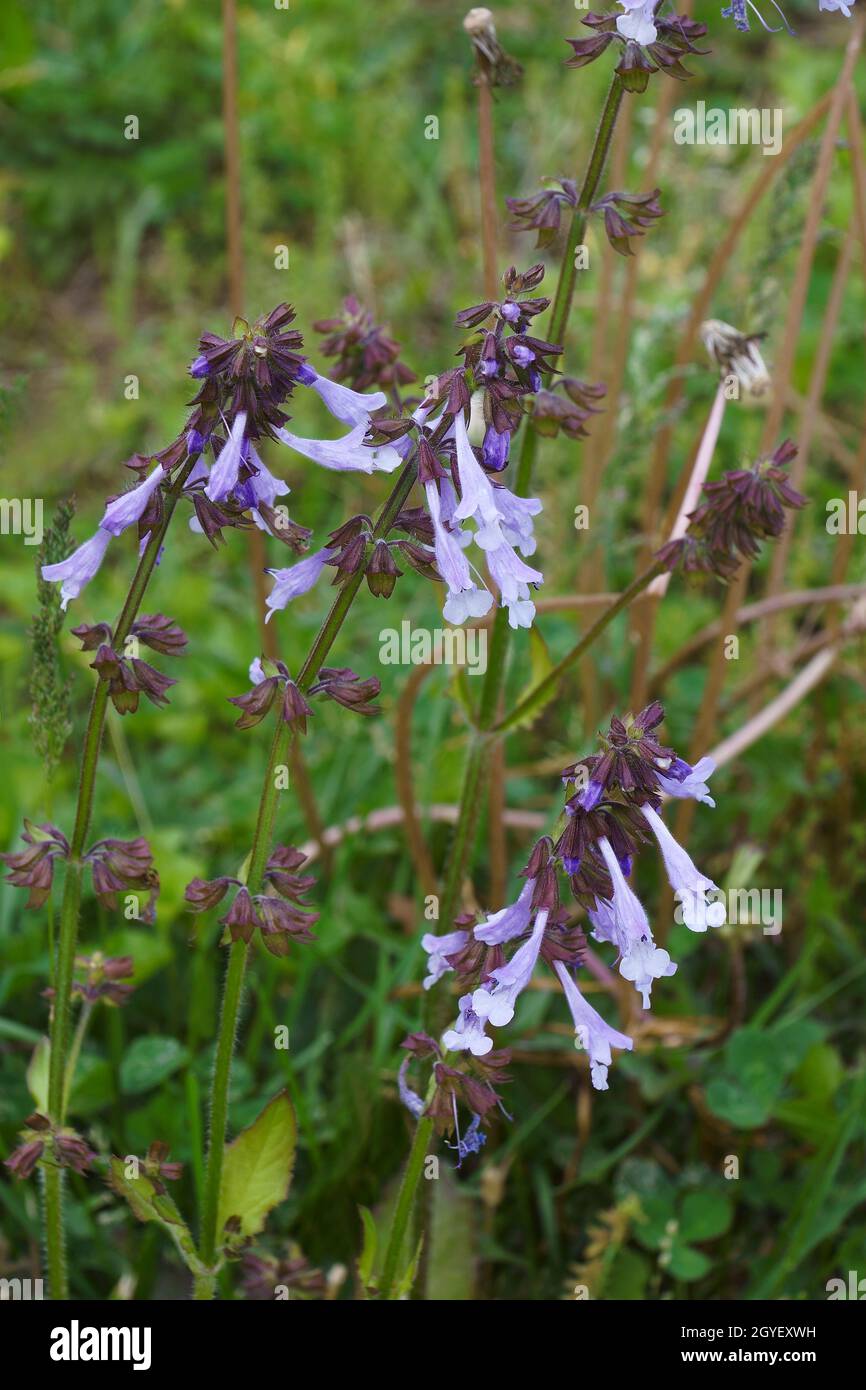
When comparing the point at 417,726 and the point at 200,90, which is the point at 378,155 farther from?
the point at 417,726

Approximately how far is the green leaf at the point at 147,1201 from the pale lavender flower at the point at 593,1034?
0.61 m

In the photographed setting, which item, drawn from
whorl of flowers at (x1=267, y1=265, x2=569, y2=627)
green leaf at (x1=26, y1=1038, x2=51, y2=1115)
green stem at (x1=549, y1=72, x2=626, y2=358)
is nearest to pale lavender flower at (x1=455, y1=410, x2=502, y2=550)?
whorl of flowers at (x1=267, y1=265, x2=569, y2=627)

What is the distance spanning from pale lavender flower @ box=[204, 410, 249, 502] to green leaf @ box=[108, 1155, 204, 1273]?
2.78ft

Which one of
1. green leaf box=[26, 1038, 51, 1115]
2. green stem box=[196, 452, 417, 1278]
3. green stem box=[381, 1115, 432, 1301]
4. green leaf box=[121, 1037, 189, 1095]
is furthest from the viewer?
green leaf box=[121, 1037, 189, 1095]

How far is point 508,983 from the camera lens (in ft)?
5.01

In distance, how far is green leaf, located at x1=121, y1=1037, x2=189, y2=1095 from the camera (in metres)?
2.54

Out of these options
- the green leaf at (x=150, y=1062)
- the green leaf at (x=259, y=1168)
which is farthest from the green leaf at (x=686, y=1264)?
the green leaf at (x=150, y=1062)

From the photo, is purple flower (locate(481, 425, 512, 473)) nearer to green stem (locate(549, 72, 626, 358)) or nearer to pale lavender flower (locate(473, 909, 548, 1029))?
green stem (locate(549, 72, 626, 358))

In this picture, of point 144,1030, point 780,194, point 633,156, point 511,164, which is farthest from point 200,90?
point 144,1030

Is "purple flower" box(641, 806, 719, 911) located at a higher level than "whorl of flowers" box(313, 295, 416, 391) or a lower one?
lower

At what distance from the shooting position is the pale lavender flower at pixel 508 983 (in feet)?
4.91

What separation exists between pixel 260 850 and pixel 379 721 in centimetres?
161

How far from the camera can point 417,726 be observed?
3.43 meters
